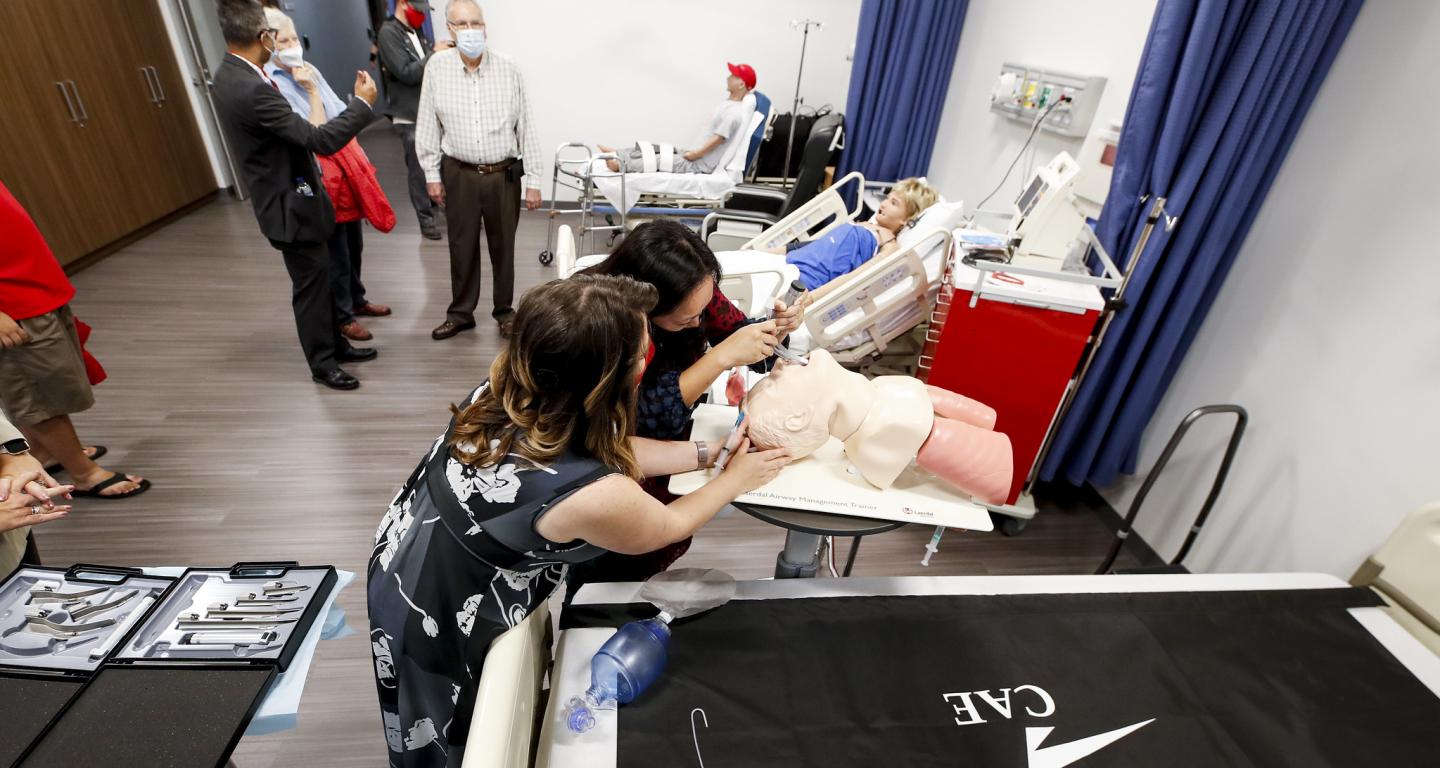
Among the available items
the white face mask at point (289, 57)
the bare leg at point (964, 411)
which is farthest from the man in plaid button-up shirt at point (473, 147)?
the bare leg at point (964, 411)

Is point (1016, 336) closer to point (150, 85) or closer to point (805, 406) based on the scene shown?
point (805, 406)

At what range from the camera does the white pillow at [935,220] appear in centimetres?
284

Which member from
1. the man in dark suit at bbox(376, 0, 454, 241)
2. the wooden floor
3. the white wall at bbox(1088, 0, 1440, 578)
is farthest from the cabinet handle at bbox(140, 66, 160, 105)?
the white wall at bbox(1088, 0, 1440, 578)

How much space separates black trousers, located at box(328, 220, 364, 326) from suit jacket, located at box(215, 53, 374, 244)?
663 millimetres

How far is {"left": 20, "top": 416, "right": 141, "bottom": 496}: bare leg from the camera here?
7.14 ft

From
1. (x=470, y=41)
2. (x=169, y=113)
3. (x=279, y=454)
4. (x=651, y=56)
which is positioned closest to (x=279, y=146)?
(x=470, y=41)

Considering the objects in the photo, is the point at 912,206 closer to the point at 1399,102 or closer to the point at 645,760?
the point at 1399,102

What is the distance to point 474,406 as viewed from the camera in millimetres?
1064

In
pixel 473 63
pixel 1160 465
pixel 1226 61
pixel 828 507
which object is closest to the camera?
pixel 828 507

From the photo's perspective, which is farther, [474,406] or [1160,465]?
[1160,465]

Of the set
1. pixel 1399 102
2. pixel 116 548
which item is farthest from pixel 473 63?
pixel 1399 102

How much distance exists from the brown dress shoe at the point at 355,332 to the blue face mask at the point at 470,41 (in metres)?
1.53

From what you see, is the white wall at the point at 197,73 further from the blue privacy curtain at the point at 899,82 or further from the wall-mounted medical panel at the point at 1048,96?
the wall-mounted medical panel at the point at 1048,96

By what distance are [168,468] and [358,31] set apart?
7.47 metres
